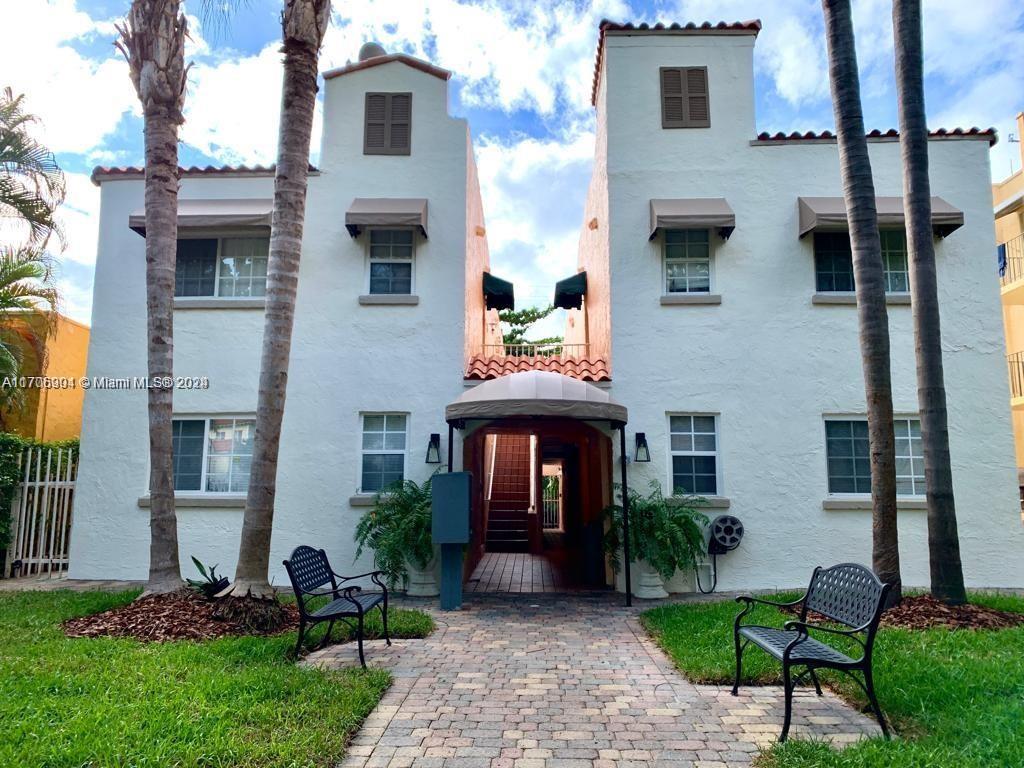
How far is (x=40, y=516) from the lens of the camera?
11562 millimetres

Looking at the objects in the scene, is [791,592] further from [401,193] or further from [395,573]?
[401,193]

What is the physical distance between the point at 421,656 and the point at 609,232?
756cm

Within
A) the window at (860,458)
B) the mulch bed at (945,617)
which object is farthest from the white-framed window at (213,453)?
the window at (860,458)

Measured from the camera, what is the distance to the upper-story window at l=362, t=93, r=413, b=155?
11.6 m

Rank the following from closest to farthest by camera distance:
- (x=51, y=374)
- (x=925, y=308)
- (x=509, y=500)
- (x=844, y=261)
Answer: (x=925, y=308) < (x=844, y=261) < (x=51, y=374) < (x=509, y=500)

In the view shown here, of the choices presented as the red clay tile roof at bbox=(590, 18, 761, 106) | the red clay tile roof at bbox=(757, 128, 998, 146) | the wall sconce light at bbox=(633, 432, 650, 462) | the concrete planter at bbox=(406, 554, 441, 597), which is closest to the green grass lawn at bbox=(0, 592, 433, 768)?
the concrete planter at bbox=(406, 554, 441, 597)

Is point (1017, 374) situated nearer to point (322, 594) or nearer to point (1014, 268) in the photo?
point (1014, 268)

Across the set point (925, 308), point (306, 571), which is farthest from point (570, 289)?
point (306, 571)

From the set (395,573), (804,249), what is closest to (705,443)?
(804,249)

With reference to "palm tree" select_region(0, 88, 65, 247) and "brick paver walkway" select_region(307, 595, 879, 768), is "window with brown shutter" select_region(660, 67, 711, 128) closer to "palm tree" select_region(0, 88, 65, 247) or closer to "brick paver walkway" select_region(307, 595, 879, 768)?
"brick paver walkway" select_region(307, 595, 879, 768)

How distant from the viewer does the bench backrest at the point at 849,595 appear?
15.4 feet

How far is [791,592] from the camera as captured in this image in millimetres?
9438

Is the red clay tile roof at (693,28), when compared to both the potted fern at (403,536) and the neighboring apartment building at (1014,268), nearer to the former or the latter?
the neighboring apartment building at (1014,268)

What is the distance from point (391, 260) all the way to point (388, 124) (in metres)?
2.56
